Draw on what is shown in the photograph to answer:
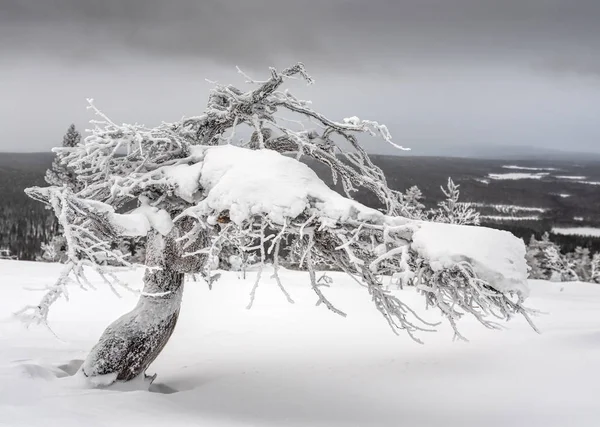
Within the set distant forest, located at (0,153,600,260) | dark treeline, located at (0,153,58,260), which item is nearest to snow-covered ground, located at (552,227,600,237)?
distant forest, located at (0,153,600,260)

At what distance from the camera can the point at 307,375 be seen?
8.20m

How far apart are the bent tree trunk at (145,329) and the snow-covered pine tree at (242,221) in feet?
0.05

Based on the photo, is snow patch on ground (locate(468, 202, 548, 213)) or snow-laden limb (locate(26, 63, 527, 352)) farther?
snow patch on ground (locate(468, 202, 548, 213))

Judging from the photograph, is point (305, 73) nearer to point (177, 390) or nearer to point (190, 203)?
point (190, 203)

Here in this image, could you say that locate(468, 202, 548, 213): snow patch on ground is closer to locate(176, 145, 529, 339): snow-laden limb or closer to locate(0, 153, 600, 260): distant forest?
locate(0, 153, 600, 260): distant forest

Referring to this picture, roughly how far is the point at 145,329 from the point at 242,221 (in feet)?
8.42

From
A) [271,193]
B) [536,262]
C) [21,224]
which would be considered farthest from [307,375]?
[21,224]

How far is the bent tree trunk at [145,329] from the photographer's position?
6.79 meters

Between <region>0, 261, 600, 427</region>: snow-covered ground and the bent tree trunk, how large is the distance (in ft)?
1.50

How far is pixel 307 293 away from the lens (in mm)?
17109

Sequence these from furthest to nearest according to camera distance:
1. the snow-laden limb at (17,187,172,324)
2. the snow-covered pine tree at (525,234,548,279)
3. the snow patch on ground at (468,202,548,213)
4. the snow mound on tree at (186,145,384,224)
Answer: the snow patch on ground at (468,202,548,213) → the snow-covered pine tree at (525,234,548,279) → the snow mound on tree at (186,145,384,224) → the snow-laden limb at (17,187,172,324)

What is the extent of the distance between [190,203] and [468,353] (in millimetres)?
6022

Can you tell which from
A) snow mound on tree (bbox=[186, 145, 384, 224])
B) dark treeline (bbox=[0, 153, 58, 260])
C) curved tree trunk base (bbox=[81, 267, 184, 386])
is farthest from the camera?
dark treeline (bbox=[0, 153, 58, 260])

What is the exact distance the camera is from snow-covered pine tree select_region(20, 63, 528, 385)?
17.3ft
